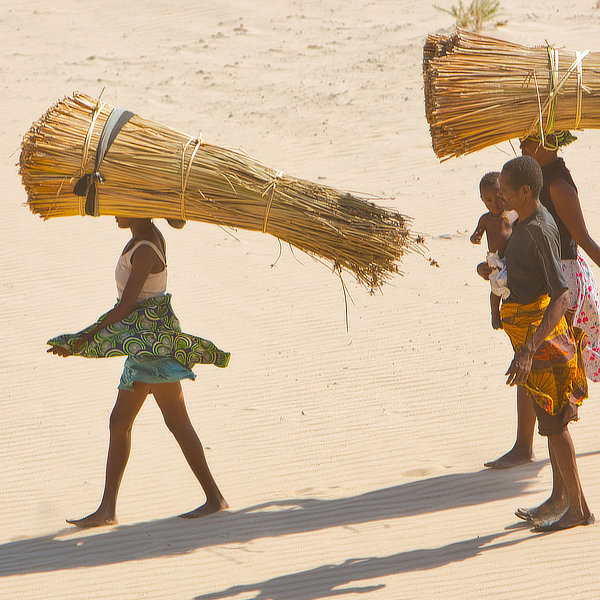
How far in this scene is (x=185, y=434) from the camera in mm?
4711

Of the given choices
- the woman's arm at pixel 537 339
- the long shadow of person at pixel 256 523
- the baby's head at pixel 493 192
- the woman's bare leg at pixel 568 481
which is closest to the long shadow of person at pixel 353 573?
the woman's bare leg at pixel 568 481

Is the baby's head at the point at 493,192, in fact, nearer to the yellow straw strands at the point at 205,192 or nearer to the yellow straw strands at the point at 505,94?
the yellow straw strands at the point at 505,94

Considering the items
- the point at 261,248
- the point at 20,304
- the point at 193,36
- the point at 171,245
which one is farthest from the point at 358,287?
the point at 193,36

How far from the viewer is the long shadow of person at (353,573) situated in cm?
397

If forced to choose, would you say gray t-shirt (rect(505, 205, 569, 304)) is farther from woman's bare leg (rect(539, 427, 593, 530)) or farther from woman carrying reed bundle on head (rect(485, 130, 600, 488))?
woman's bare leg (rect(539, 427, 593, 530))

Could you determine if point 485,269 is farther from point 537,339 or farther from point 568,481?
point 568,481

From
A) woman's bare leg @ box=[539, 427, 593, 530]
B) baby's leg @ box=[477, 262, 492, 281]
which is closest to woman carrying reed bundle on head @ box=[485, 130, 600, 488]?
woman's bare leg @ box=[539, 427, 593, 530]

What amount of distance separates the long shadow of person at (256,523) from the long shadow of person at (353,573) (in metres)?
0.46

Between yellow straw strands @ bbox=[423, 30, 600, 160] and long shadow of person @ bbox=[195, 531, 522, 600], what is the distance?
6.23 feet

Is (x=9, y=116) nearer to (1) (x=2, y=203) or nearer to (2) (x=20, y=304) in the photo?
(1) (x=2, y=203)

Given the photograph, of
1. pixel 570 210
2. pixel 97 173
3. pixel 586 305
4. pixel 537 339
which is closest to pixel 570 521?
pixel 537 339

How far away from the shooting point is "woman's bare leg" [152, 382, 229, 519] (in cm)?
465

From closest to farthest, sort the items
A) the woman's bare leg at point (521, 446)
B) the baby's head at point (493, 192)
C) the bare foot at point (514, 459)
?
the baby's head at point (493, 192) → the woman's bare leg at point (521, 446) → the bare foot at point (514, 459)

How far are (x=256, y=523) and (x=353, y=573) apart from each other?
2.78 feet
